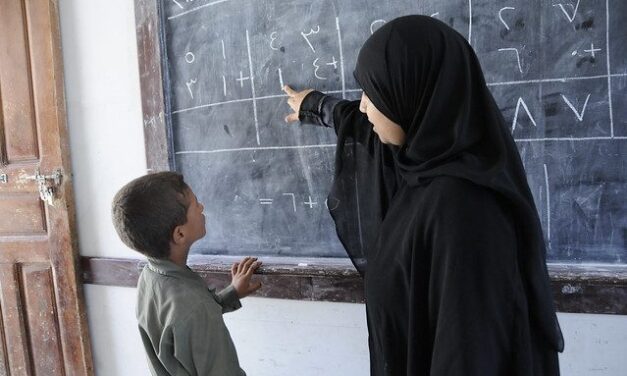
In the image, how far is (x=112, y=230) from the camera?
1910 mm

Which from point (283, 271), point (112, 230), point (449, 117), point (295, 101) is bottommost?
point (283, 271)

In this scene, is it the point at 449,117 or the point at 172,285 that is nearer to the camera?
the point at 449,117

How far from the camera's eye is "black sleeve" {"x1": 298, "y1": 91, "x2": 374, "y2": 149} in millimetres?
1216

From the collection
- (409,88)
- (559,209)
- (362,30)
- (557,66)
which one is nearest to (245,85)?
(362,30)

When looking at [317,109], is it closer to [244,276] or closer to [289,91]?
[289,91]

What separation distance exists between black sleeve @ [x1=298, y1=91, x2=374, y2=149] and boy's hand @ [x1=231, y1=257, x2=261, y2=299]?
50 cm

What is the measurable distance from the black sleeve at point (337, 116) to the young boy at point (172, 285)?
1.48 ft

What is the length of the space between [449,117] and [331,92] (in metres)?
0.68

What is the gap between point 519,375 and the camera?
830 mm

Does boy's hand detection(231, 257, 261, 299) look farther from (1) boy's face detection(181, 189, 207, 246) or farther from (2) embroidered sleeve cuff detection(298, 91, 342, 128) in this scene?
(2) embroidered sleeve cuff detection(298, 91, 342, 128)

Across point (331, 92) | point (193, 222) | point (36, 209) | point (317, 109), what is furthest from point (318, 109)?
point (36, 209)

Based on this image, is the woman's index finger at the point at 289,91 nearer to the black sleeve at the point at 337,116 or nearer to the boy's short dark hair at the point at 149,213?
the black sleeve at the point at 337,116

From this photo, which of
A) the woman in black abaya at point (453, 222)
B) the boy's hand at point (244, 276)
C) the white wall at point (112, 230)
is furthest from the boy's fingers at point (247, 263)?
the woman in black abaya at point (453, 222)

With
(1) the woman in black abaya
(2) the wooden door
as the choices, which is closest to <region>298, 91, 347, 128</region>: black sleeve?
(1) the woman in black abaya
